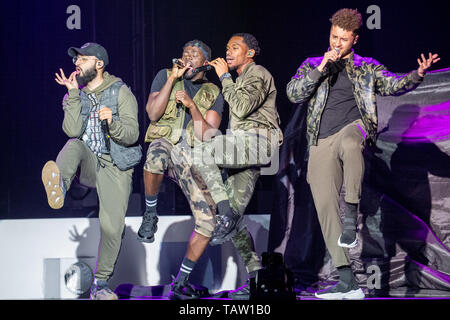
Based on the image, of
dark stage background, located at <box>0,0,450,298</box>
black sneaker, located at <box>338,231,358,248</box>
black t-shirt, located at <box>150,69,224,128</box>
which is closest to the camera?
black sneaker, located at <box>338,231,358,248</box>

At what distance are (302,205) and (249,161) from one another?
0.90 meters

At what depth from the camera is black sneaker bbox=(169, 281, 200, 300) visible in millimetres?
4074

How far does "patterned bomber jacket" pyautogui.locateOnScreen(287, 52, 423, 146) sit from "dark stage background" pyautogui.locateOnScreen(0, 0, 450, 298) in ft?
2.88

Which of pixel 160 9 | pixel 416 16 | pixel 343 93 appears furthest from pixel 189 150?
pixel 416 16

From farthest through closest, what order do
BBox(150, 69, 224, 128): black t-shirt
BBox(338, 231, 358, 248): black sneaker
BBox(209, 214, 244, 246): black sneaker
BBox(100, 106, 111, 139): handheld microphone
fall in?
BBox(150, 69, 224, 128): black t-shirt < BBox(100, 106, 111, 139): handheld microphone < BBox(209, 214, 244, 246): black sneaker < BBox(338, 231, 358, 248): black sneaker

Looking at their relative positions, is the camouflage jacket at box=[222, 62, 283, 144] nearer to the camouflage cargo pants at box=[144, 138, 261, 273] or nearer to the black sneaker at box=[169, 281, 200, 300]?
the camouflage cargo pants at box=[144, 138, 261, 273]

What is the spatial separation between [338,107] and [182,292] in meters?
1.58

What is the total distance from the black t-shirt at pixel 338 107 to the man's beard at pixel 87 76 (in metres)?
1.62

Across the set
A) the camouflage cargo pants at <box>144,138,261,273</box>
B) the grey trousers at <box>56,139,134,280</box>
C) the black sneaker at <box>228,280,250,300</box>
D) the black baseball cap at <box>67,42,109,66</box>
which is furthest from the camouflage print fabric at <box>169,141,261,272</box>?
the black baseball cap at <box>67,42,109,66</box>

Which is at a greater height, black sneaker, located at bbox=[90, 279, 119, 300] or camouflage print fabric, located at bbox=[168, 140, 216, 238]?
camouflage print fabric, located at bbox=[168, 140, 216, 238]

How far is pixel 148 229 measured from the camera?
416cm

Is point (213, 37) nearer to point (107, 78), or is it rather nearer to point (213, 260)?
point (107, 78)

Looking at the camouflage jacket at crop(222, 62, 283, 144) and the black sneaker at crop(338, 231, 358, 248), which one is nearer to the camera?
the black sneaker at crop(338, 231, 358, 248)

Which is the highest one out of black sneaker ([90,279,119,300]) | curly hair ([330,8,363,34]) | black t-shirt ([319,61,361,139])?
curly hair ([330,8,363,34])
